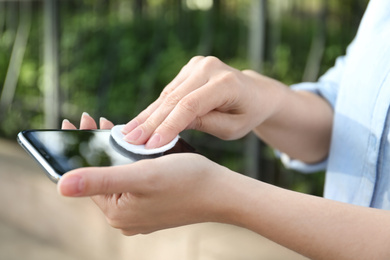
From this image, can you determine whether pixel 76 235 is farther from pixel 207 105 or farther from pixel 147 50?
pixel 207 105

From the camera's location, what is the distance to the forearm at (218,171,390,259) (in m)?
0.89

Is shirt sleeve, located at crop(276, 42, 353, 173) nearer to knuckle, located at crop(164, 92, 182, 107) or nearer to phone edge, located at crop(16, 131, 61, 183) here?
knuckle, located at crop(164, 92, 182, 107)

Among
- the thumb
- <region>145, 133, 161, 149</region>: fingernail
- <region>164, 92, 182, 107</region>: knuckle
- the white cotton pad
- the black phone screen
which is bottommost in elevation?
the black phone screen

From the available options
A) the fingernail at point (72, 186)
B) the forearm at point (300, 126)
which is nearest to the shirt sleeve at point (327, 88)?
the forearm at point (300, 126)

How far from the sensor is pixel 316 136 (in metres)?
1.33

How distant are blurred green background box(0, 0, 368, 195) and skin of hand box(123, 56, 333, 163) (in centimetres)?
178

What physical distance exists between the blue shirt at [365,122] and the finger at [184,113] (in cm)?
32

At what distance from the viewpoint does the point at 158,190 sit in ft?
2.88

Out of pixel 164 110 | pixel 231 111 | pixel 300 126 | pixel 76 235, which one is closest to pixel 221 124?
pixel 231 111

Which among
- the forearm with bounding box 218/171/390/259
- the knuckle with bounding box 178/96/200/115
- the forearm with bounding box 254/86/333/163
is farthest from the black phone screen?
the forearm with bounding box 254/86/333/163

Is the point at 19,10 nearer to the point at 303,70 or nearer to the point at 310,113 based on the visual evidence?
the point at 303,70

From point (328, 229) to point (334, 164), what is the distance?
0.37 meters

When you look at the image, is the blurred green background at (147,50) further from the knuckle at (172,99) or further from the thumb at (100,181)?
the thumb at (100,181)

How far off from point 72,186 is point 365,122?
2.15 feet
